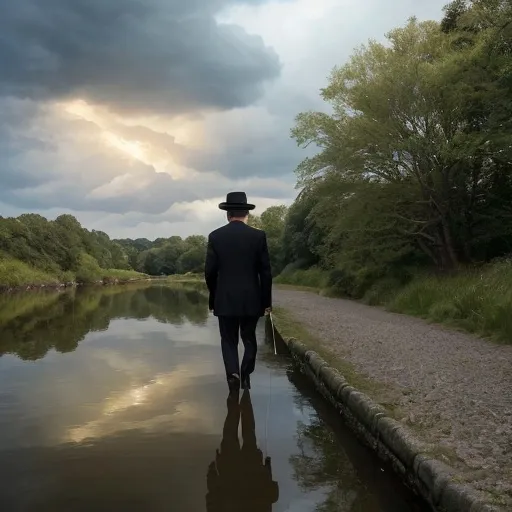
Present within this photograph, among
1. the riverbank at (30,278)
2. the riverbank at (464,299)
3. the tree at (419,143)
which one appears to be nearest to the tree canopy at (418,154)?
the tree at (419,143)

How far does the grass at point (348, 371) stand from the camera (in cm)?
539

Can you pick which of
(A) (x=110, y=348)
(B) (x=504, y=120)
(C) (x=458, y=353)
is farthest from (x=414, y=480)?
(B) (x=504, y=120)

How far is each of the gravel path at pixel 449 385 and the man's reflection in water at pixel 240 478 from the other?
4.17ft

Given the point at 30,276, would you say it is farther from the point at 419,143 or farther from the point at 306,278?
the point at 419,143

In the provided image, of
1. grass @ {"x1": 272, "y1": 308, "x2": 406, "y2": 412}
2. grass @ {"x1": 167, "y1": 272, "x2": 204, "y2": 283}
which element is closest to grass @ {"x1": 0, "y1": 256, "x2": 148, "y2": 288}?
grass @ {"x1": 167, "y1": 272, "x2": 204, "y2": 283}

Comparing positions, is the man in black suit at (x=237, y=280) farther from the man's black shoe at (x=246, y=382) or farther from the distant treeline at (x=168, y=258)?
the distant treeline at (x=168, y=258)

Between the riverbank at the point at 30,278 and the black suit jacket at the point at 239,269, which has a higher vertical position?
the riverbank at the point at 30,278

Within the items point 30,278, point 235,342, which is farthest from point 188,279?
point 235,342

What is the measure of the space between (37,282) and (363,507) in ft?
189

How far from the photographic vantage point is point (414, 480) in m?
3.71

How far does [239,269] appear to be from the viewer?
6242mm

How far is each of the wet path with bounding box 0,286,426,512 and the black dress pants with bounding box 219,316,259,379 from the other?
0.35m

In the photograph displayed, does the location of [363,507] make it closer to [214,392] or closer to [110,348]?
[214,392]

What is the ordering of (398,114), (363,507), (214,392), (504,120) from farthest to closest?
(398,114) → (504,120) → (214,392) → (363,507)
